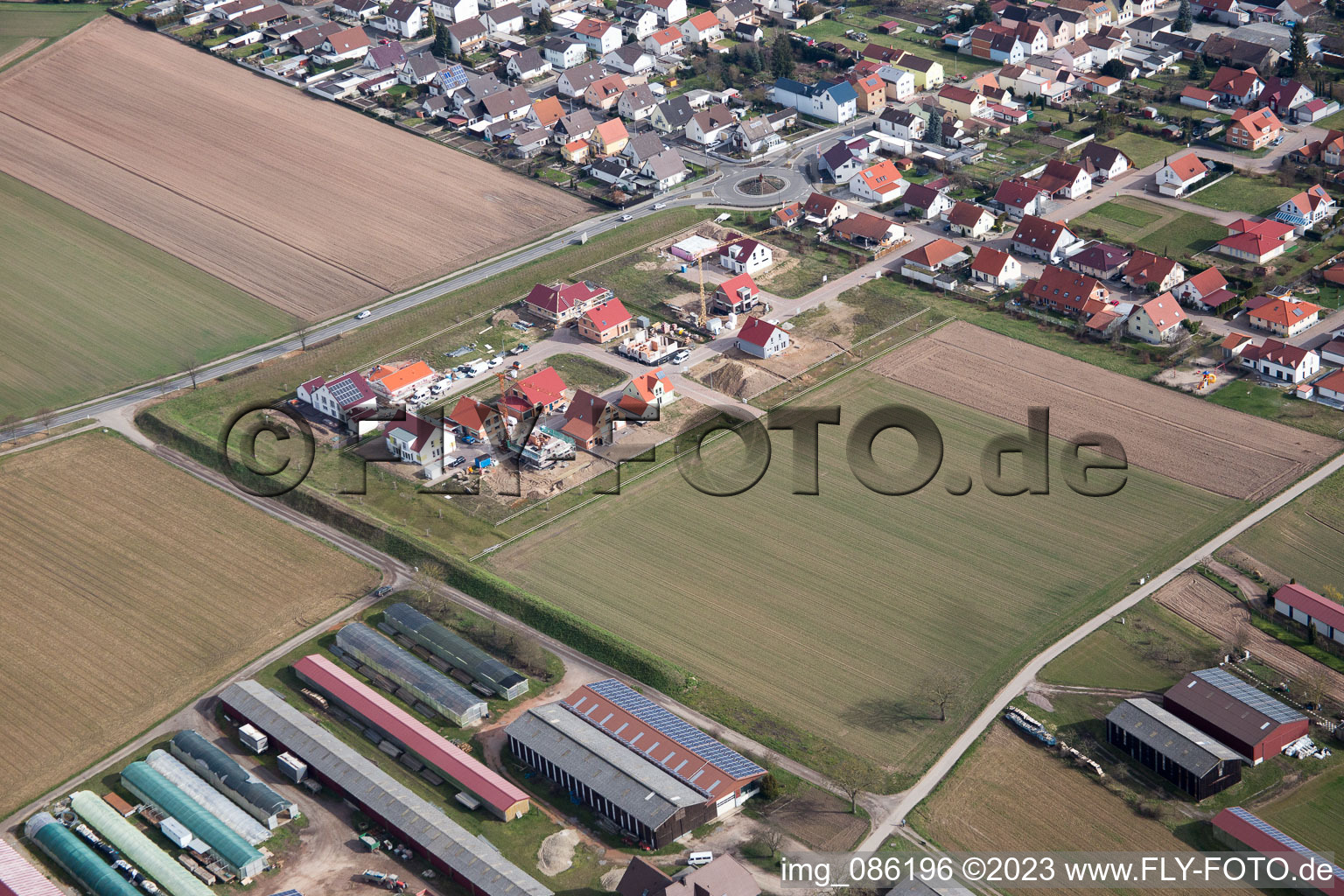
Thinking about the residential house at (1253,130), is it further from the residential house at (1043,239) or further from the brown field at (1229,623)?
the brown field at (1229,623)

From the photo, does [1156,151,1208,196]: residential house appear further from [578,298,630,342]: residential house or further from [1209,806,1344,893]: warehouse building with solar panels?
[1209,806,1344,893]: warehouse building with solar panels

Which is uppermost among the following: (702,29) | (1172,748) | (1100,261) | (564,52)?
(702,29)

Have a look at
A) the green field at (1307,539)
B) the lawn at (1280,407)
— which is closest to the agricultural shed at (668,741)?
the green field at (1307,539)

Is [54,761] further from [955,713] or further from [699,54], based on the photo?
[699,54]

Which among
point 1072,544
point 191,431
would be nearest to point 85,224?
point 191,431

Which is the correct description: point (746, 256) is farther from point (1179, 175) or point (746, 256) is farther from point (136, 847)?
point (136, 847)

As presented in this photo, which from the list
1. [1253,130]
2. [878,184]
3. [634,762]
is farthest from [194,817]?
[1253,130]
